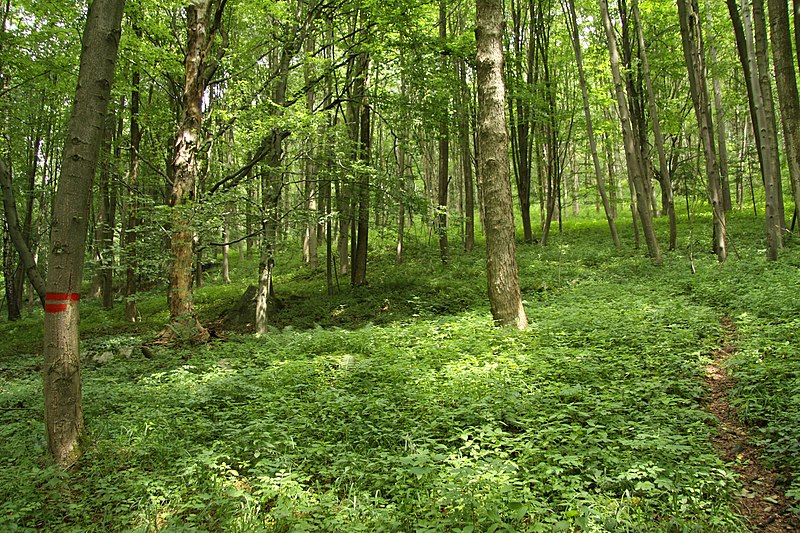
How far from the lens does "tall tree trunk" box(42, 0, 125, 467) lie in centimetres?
402

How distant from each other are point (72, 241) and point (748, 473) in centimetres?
564

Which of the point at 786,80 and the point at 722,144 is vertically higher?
the point at 722,144

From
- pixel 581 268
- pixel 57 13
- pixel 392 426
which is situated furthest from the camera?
pixel 581 268

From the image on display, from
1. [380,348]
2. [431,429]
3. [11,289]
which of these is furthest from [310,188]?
[11,289]

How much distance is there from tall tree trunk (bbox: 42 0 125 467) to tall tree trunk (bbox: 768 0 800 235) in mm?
12213

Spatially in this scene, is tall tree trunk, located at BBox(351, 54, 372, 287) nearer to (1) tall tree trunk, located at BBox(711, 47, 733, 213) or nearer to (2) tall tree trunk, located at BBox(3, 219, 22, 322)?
(2) tall tree trunk, located at BBox(3, 219, 22, 322)

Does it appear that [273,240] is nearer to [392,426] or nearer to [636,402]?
[392,426]

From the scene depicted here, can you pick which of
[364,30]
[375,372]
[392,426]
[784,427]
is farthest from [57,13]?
[784,427]

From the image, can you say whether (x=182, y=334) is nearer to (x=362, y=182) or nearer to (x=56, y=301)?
(x=362, y=182)

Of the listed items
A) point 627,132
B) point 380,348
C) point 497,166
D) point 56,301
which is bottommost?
point 380,348

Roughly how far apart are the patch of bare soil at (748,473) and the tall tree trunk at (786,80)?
7.96 metres

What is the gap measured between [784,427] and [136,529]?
4745 millimetres

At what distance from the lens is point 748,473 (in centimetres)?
351

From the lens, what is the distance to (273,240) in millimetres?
10234
